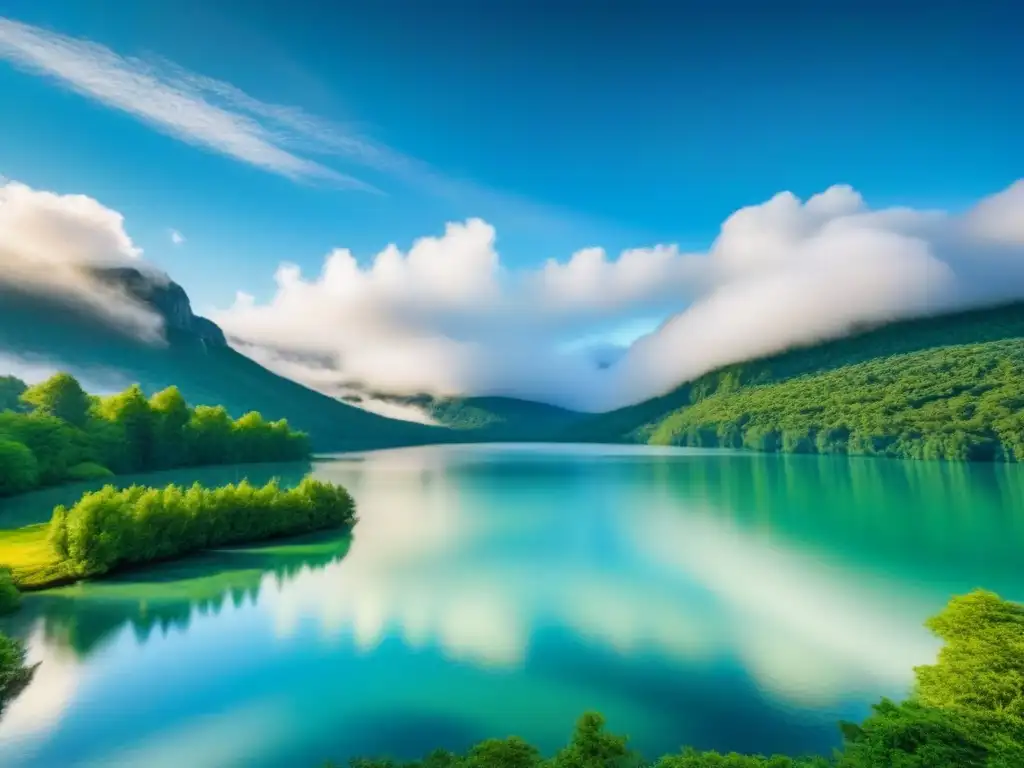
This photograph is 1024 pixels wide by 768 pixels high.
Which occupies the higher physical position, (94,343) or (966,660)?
(94,343)

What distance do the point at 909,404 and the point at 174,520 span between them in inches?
5649

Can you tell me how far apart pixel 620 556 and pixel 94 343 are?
209014mm

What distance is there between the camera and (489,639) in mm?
19766

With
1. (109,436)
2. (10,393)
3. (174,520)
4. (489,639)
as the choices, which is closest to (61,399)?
(109,436)

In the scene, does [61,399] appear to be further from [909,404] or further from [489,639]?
[909,404]

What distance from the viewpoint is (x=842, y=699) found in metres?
15.1

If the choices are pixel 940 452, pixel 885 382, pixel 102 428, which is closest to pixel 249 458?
pixel 102 428

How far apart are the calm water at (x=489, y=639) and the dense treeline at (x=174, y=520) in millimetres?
1597

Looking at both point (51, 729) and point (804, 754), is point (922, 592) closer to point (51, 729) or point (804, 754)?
point (804, 754)

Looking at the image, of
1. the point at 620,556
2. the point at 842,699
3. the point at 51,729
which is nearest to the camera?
the point at 51,729

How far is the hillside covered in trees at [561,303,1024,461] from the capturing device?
343 feet

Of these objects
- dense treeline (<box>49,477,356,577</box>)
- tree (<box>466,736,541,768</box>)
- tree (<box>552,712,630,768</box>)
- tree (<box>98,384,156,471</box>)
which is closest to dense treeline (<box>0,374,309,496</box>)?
tree (<box>98,384,156,471</box>)

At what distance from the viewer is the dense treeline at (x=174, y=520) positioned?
1010 inches

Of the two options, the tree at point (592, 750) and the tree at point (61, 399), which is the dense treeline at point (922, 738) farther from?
the tree at point (61, 399)
